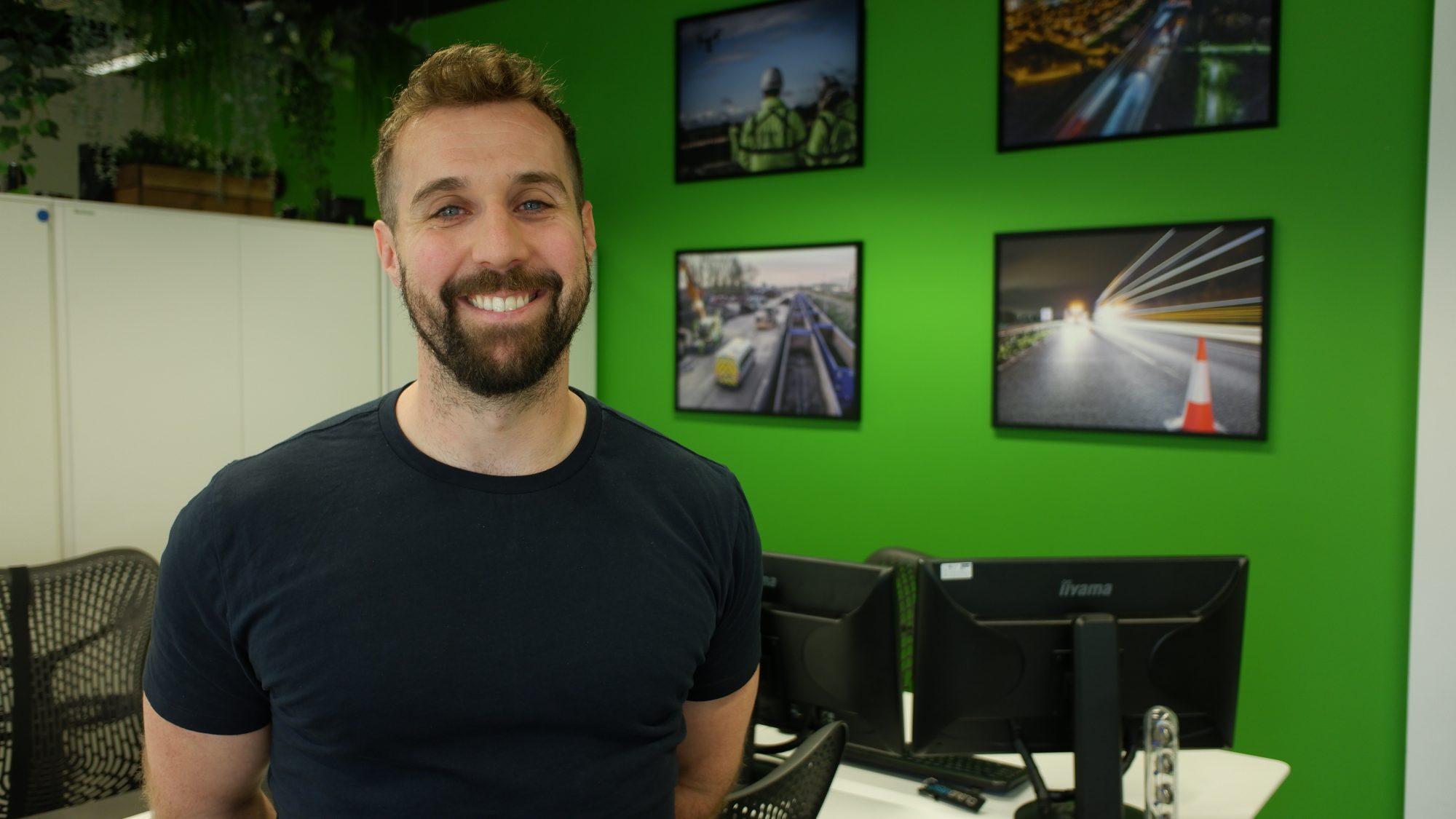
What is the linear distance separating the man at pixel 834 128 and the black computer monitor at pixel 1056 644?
2.14 metres

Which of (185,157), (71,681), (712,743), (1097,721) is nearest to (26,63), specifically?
(185,157)

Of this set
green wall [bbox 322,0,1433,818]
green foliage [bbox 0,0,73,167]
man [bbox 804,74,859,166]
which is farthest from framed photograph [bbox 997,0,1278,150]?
green foliage [bbox 0,0,73,167]

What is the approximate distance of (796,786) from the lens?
1415mm

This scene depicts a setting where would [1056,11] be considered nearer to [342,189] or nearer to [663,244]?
[663,244]

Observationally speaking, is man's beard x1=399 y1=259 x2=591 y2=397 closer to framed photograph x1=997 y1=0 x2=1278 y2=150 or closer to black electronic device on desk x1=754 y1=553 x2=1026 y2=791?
black electronic device on desk x1=754 y1=553 x2=1026 y2=791

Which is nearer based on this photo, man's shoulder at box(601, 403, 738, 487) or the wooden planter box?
man's shoulder at box(601, 403, 738, 487)

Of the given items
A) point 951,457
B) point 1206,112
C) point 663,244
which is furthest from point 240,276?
point 1206,112

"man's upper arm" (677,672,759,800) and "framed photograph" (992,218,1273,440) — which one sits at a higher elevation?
"framed photograph" (992,218,1273,440)

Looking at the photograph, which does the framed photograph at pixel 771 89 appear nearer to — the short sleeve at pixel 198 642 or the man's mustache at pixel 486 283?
the man's mustache at pixel 486 283

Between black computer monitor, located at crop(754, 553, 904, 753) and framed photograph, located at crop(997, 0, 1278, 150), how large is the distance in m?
1.91

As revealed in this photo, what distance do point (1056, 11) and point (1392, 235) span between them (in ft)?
3.87

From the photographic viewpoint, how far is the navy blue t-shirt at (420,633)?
1065 millimetres

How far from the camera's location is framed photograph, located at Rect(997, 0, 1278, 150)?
292 cm

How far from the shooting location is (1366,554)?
9.30ft
